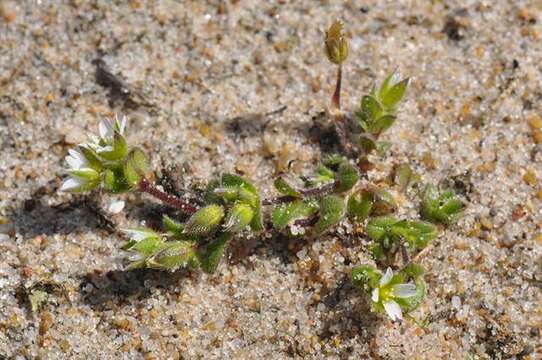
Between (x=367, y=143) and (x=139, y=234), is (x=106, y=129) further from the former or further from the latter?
(x=367, y=143)

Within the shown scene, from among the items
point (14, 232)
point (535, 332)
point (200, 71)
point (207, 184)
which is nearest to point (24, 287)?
point (14, 232)

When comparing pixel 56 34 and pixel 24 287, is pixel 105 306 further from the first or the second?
pixel 56 34

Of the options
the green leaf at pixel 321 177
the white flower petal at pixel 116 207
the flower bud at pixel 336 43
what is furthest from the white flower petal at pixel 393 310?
the white flower petal at pixel 116 207

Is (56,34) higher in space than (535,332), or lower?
higher

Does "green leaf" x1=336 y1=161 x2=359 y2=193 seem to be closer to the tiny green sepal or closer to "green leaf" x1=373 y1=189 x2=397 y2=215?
"green leaf" x1=373 y1=189 x2=397 y2=215

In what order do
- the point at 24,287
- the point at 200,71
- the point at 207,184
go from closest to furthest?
1. the point at 24,287
2. the point at 207,184
3. the point at 200,71
